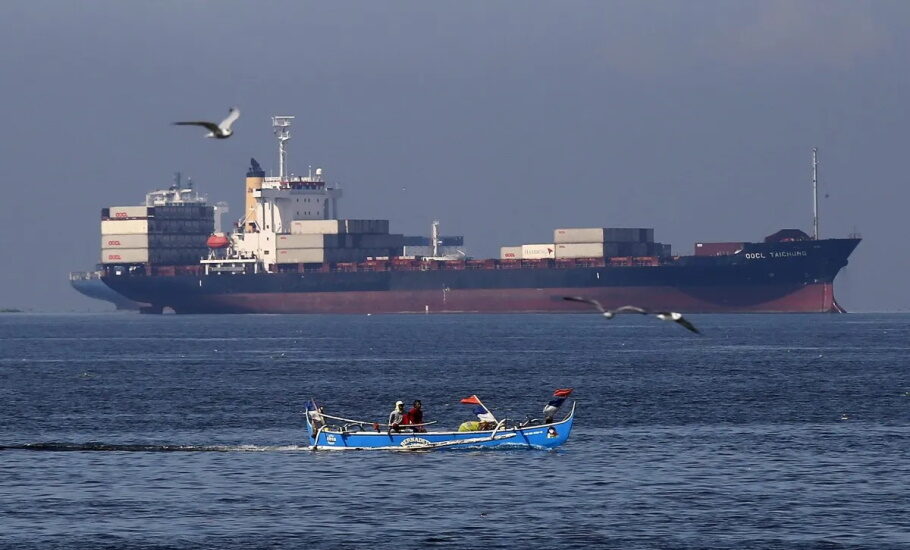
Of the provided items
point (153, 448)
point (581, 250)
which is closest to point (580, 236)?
point (581, 250)

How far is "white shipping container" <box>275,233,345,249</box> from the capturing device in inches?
7564

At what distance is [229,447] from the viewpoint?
46125mm

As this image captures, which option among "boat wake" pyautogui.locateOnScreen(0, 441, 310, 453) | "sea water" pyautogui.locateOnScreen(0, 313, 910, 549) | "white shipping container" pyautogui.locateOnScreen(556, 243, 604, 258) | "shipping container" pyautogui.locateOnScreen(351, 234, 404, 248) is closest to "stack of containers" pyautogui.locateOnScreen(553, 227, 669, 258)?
"white shipping container" pyautogui.locateOnScreen(556, 243, 604, 258)

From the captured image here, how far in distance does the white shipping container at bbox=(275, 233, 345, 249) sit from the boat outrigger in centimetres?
14680

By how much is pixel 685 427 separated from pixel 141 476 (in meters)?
20.6

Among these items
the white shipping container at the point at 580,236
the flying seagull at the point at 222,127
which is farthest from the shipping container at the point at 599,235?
the flying seagull at the point at 222,127

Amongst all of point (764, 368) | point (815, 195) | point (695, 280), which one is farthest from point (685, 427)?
point (815, 195)

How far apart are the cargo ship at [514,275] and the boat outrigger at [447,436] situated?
11952cm

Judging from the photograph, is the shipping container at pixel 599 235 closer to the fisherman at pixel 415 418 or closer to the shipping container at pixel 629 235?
the shipping container at pixel 629 235

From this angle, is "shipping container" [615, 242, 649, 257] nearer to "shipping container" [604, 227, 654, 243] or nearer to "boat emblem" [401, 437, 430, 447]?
"shipping container" [604, 227, 654, 243]

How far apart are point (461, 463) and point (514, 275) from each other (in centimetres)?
13400

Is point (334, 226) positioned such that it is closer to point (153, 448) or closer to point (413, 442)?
point (153, 448)

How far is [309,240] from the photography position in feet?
634

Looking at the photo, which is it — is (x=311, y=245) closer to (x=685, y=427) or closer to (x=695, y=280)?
(x=695, y=280)
